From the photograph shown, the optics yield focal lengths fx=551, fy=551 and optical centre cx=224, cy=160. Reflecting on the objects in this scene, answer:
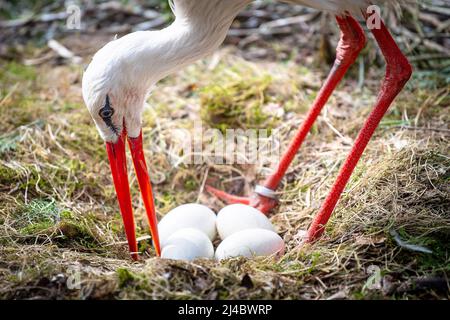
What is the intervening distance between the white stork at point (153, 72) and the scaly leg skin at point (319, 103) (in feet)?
1.18

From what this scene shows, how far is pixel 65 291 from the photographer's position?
2.34 meters

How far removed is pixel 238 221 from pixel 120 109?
0.90 meters

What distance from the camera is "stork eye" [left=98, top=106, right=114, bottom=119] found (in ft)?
9.18

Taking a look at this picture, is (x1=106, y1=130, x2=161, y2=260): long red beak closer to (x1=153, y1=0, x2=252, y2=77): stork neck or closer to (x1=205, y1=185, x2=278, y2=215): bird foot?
(x1=153, y1=0, x2=252, y2=77): stork neck

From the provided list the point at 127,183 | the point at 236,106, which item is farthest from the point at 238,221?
the point at 236,106

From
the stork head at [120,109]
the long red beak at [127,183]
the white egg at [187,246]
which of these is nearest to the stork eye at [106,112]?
the stork head at [120,109]

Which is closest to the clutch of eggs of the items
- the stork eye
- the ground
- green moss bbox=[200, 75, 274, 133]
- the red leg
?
the ground

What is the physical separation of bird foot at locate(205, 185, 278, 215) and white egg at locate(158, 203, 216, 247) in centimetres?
42

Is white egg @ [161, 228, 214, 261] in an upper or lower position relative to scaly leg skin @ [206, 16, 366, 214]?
lower

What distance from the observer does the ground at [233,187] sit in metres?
2.41

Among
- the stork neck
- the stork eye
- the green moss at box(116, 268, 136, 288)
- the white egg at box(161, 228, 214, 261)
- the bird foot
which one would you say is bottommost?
the bird foot

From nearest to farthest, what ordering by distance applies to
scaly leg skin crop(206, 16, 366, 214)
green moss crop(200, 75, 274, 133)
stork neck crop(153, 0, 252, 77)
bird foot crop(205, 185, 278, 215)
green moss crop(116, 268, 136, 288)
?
green moss crop(116, 268, 136, 288) < stork neck crop(153, 0, 252, 77) < scaly leg skin crop(206, 16, 366, 214) < bird foot crop(205, 185, 278, 215) < green moss crop(200, 75, 274, 133)

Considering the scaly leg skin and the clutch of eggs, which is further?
the scaly leg skin

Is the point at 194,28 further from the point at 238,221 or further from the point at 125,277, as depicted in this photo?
the point at 125,277
